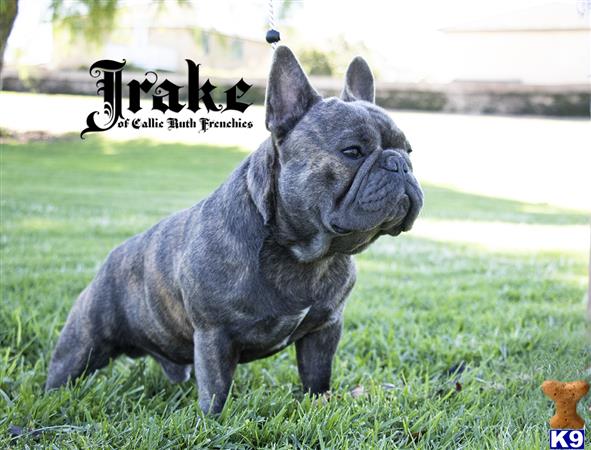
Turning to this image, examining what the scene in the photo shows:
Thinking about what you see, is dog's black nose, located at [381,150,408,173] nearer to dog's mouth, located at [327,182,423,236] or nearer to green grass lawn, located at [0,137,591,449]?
dog's mouth, located at [327,182,423,236]

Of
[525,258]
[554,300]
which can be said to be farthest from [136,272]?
[525,258]

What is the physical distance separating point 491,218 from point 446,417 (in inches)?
303

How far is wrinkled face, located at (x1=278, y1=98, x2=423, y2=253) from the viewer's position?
2.60m

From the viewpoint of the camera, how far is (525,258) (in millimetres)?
7203

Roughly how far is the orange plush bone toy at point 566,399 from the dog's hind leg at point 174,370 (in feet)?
6.30

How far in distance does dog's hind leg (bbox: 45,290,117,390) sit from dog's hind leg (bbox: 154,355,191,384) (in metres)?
0.25

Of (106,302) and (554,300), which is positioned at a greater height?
(106,302)

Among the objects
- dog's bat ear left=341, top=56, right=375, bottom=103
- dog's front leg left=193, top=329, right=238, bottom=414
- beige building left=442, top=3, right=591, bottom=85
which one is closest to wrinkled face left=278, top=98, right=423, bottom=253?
dog's bat ear left=341, top=56, right=375, bottom=103

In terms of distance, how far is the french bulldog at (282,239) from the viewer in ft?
8.71

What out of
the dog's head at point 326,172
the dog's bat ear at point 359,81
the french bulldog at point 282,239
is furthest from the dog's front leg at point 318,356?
the dog's bat ear at point 359,81

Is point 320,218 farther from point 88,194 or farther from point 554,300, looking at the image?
point 88,194

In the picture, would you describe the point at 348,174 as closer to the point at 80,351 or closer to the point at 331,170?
the point at 331,170

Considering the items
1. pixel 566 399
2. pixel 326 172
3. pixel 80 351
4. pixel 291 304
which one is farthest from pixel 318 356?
pixel 566 399

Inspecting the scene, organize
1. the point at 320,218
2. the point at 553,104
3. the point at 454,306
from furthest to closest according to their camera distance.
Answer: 1. the point at 553,104
2. the point at 454,306
3. the point at 320,218
